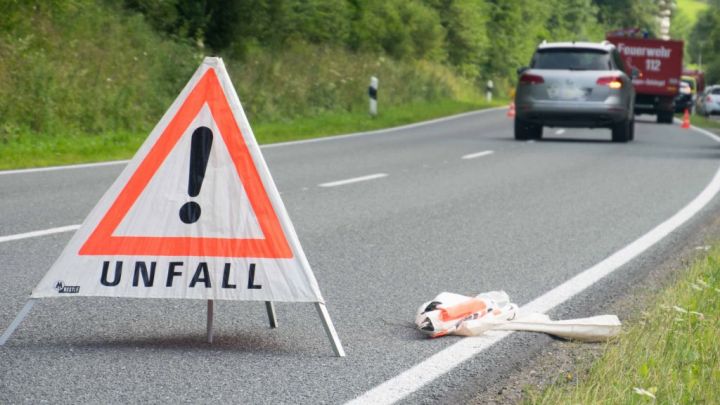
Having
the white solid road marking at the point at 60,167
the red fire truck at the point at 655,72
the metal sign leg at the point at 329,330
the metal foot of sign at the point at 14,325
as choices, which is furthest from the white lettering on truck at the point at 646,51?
the metal foot of sign at the point at 14,325

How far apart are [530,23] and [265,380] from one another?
82.1 metres

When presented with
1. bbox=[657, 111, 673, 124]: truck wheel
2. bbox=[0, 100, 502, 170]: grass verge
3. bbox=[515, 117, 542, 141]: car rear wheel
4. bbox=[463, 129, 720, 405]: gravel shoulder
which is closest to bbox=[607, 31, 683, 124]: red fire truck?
bbox=[657, 111, 673, 124]: truck wheel

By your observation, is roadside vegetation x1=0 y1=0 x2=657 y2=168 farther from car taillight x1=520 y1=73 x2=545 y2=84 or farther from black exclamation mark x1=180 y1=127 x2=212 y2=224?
black exclamation mark x1=180 y1=127 x2=212 y2=224

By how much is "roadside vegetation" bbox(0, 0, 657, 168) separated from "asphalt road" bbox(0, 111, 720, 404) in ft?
14.2

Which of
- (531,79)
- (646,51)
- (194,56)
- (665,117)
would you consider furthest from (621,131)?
(646,51)

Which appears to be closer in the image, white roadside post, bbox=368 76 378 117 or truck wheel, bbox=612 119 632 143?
truck wheel, bbox=612 119 632 143

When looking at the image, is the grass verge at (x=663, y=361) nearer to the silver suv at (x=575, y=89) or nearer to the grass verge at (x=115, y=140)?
the grass verge at (x=115, y=140)

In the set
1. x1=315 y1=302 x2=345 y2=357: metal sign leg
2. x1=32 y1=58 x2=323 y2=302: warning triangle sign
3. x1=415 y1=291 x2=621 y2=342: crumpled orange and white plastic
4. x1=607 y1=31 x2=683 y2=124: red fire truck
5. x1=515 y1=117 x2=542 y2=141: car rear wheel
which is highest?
x1=32 y1=58 x2=323 y2=302: warning triangle sign

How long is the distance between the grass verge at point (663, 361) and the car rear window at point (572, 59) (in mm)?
17114

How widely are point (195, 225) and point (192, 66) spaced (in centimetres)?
2214

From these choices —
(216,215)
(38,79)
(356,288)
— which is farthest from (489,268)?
(38,79)

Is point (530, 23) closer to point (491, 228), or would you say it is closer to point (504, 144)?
point (504, 144)

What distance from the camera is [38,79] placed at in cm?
2095

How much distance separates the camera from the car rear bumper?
23531 millimetres
